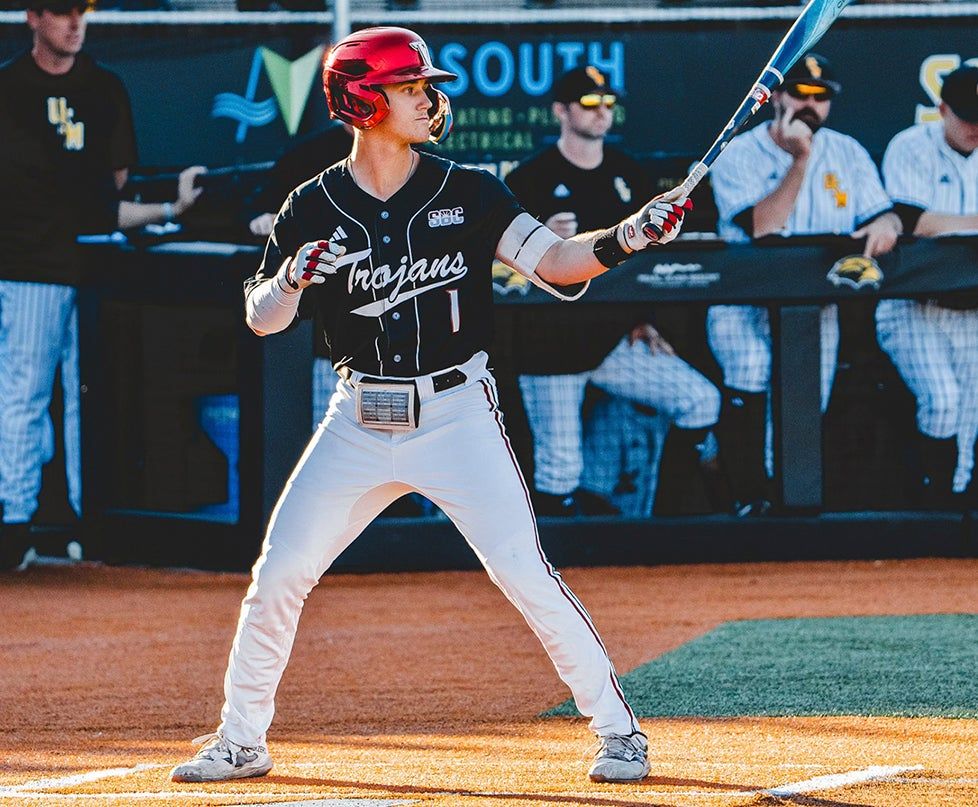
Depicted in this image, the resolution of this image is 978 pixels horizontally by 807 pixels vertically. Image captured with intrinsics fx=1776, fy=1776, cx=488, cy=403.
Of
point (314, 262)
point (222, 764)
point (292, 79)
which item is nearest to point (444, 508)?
point (314, 262)

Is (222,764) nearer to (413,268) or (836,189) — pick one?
(413,268)

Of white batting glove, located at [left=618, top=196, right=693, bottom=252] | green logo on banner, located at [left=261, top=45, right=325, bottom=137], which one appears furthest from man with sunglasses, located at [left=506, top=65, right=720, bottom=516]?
white batting glove, located at [left=618, top=196, right=693, bottom=252]

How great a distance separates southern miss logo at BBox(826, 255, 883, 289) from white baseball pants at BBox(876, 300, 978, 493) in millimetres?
419

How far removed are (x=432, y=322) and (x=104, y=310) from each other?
246 inches

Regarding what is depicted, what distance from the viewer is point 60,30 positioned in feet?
33.0

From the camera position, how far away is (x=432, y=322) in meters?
4.54

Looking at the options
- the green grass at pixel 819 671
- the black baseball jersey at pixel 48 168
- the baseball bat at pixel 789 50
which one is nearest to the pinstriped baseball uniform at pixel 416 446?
the baseball bat at pixel 789 50

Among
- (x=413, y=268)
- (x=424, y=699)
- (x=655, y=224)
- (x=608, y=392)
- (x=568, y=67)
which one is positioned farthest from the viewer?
(x=568, y=67)

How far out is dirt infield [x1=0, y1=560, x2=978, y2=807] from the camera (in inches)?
176

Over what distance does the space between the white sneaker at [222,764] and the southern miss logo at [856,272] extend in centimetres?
592

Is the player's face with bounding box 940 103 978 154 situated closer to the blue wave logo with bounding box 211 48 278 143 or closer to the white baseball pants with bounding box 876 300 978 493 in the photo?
the white baseball pants with bounding box 876 300 978 493

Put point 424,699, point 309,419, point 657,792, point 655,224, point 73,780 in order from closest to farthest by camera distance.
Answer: point 655,224, point 657,792, point 73,780, point 424,699, point 309,419

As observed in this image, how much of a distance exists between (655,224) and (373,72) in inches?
34.2

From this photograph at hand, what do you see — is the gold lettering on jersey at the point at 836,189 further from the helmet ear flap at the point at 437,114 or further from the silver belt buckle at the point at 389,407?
the silver belt buckle at the point at 389,407
